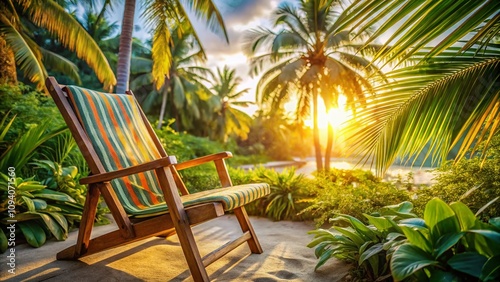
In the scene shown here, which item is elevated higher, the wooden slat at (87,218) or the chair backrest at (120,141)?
the chair backrest at (120,141)

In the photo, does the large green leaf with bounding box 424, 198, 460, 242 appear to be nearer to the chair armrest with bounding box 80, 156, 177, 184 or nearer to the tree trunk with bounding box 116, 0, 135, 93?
the chair armrest with bounding box 80, 156, 177, 184

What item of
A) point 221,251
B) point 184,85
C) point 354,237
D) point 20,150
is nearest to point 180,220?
point 221,251

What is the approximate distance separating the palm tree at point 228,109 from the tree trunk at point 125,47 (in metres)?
17.5

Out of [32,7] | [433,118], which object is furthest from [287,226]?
[32,7]

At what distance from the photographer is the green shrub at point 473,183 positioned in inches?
67.6

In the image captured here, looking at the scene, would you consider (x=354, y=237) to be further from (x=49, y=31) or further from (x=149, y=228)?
(x=49, y=31)

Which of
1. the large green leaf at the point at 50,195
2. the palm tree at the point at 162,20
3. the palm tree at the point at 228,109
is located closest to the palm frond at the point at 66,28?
the palm tree at the point at 162,20

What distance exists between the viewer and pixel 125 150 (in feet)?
6.93

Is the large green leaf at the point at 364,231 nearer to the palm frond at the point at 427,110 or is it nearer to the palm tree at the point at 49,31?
the palm frond at the point at 427,110

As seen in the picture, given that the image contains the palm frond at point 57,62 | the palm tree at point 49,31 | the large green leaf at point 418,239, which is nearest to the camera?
the large green leaf at point 418,239

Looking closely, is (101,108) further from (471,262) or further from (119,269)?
(471,262)

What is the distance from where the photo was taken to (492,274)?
3.15 ft

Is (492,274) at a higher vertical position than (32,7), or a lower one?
lower

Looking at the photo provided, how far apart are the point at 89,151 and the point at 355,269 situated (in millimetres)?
1689
